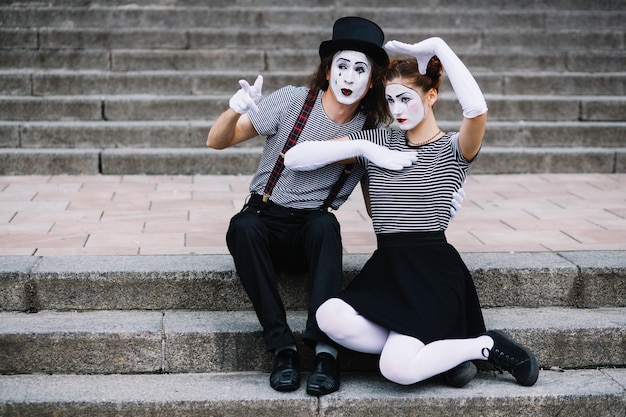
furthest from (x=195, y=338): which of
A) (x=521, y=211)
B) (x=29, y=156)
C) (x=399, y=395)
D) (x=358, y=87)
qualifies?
(x=29, y=156)

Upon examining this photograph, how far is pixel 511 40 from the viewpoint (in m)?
8.34

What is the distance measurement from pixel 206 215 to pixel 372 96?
1.67 metres

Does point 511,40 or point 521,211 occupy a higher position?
point 511,40

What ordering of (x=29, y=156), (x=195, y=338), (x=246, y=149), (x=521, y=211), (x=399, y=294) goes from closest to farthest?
(x=399, y=294) → (x=195, y=338) → (x=521, y=211) → (x=29, y=156) → (x=246, y=149)

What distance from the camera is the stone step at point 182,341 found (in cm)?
381

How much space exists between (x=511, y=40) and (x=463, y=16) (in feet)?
1.85

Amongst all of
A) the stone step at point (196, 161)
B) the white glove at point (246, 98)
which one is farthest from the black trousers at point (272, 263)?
the stone step at point (196, 161)

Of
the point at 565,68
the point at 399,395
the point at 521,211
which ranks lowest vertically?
the point at 399,395

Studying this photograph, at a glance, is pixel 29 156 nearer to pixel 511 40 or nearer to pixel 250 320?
pixel 250 320

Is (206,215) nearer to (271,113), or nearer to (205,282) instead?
(205,282)

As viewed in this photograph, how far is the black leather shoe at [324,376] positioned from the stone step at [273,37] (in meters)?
4.86

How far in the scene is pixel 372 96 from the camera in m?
4.00

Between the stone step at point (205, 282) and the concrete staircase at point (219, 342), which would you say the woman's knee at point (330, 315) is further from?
the stone step at point (205, 282)

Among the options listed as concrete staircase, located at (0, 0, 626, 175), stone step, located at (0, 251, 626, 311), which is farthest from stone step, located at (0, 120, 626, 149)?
stone step, located at (0, 251, 626, 311)
